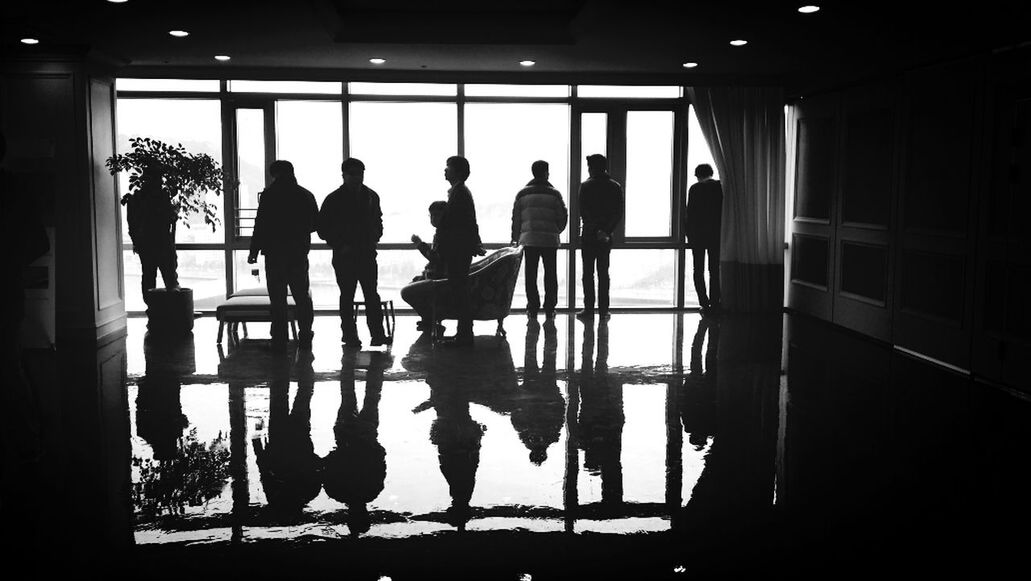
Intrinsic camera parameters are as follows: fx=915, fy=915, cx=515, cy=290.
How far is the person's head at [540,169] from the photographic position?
9.24 meters

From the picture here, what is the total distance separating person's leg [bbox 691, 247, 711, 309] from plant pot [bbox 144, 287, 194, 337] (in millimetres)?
5242

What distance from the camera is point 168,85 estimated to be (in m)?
9.92

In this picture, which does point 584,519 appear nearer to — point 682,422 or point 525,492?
point 525,492

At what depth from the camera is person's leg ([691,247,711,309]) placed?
9969 mm

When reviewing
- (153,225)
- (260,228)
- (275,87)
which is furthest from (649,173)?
(153,225)

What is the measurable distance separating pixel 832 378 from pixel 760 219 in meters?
3.78

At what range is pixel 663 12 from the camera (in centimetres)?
618

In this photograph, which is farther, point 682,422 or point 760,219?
point 760,219

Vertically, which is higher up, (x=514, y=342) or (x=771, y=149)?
(x=771, y=149)

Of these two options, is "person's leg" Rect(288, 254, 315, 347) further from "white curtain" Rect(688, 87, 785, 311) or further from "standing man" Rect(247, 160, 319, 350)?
"white curtain" Rect(688, 87, 785, 311)

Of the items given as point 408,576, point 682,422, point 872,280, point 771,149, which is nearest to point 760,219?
point 771,149

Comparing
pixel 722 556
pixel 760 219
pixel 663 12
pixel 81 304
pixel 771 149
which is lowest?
pixel 722 556

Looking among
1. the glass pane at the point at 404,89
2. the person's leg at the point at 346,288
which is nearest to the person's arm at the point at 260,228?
the person's leg at the point at 346,288

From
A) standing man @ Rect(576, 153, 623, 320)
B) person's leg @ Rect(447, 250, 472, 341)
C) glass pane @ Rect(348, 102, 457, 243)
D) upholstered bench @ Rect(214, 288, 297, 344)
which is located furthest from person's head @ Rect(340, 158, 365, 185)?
standing man @ Rect(576, 153, 623, 320)
